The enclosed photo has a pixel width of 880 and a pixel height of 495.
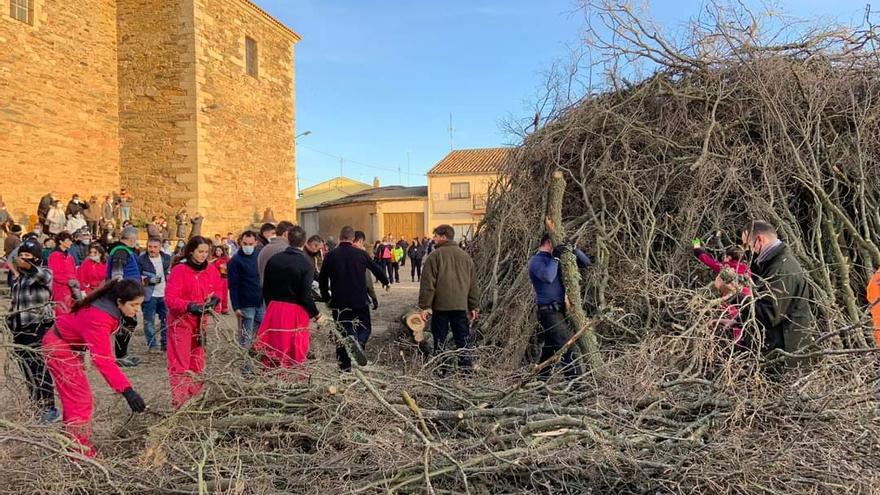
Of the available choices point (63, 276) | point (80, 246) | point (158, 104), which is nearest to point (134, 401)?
point (63, 276)

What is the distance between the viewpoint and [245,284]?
5918mm

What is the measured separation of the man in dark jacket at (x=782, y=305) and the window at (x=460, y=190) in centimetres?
2918

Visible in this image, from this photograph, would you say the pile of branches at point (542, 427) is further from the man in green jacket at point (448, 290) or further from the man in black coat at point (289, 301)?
the man in black coat at point (289, 301)

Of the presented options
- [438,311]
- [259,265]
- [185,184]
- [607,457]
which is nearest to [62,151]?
[185,184]

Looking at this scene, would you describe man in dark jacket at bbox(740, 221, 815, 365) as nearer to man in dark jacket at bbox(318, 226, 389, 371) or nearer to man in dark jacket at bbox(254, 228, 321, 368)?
man in dark jacket at bbox(254, 228, 321, 368)

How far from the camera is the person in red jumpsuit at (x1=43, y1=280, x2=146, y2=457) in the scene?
3289 millimetres

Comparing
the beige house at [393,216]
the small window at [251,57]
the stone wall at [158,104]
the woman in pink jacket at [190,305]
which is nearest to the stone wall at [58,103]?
the stone wall at [158,104]

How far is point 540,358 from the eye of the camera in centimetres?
538

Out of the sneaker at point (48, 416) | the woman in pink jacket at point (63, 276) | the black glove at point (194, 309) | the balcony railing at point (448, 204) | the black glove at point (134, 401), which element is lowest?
the sneaker at point (48, 416)

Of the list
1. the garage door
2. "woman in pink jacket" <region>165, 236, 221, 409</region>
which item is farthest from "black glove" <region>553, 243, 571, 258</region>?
the garage door

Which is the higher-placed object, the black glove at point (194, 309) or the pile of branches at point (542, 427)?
the black glove at point (194, 309)

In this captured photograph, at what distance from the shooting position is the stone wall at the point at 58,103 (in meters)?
14.5

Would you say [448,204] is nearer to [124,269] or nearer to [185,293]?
[124,269]

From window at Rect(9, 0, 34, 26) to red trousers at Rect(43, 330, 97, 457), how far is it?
1510cm
